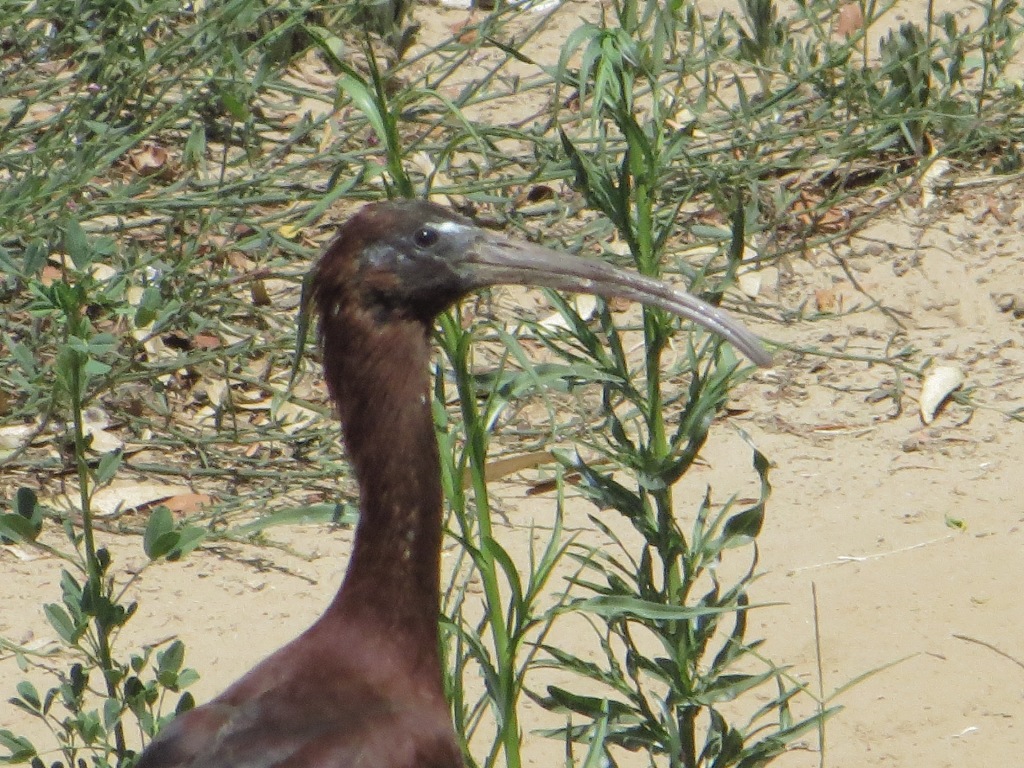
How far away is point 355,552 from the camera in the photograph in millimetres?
3039

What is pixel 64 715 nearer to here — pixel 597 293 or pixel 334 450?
pixel 334 450

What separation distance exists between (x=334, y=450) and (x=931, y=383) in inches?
73.5

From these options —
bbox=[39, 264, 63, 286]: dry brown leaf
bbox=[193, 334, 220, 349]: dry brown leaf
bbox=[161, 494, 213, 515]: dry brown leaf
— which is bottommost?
bbox=[161, 494, 213, 515]: dry brown leaf

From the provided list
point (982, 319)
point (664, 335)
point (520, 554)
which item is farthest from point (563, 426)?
point (664, 335)

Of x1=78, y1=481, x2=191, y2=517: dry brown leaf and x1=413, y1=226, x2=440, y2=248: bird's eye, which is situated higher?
x1=413, y1=226, x2=440, y2=248: bird's eye

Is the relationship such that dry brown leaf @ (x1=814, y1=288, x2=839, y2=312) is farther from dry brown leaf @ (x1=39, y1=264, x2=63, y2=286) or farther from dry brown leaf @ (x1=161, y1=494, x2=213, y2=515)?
dry brown leaf @ (x1=39, y1=264, x2=63, y2=286)

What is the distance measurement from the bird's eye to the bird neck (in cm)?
14

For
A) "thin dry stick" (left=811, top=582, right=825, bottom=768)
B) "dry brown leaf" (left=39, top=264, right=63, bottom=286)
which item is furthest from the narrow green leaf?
"dry brown leaf" (left=39, top=264, right=63, bottom=286)

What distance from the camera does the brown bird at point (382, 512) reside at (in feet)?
9.53

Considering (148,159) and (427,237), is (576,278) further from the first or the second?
(148,159)

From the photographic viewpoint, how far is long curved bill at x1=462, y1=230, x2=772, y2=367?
2775 millimetres

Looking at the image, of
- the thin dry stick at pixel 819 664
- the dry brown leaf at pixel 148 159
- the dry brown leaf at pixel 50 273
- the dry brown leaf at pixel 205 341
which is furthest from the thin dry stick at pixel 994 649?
the dry brown leaf at pixel 148 159

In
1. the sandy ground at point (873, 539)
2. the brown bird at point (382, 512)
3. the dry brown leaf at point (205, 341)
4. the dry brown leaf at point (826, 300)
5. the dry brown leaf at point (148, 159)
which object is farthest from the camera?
the dry brown leaf at point (148, 159)

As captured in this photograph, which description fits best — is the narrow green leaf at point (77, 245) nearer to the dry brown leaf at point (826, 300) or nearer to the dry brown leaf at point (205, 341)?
the dry brown leaf at point (205, 341)
